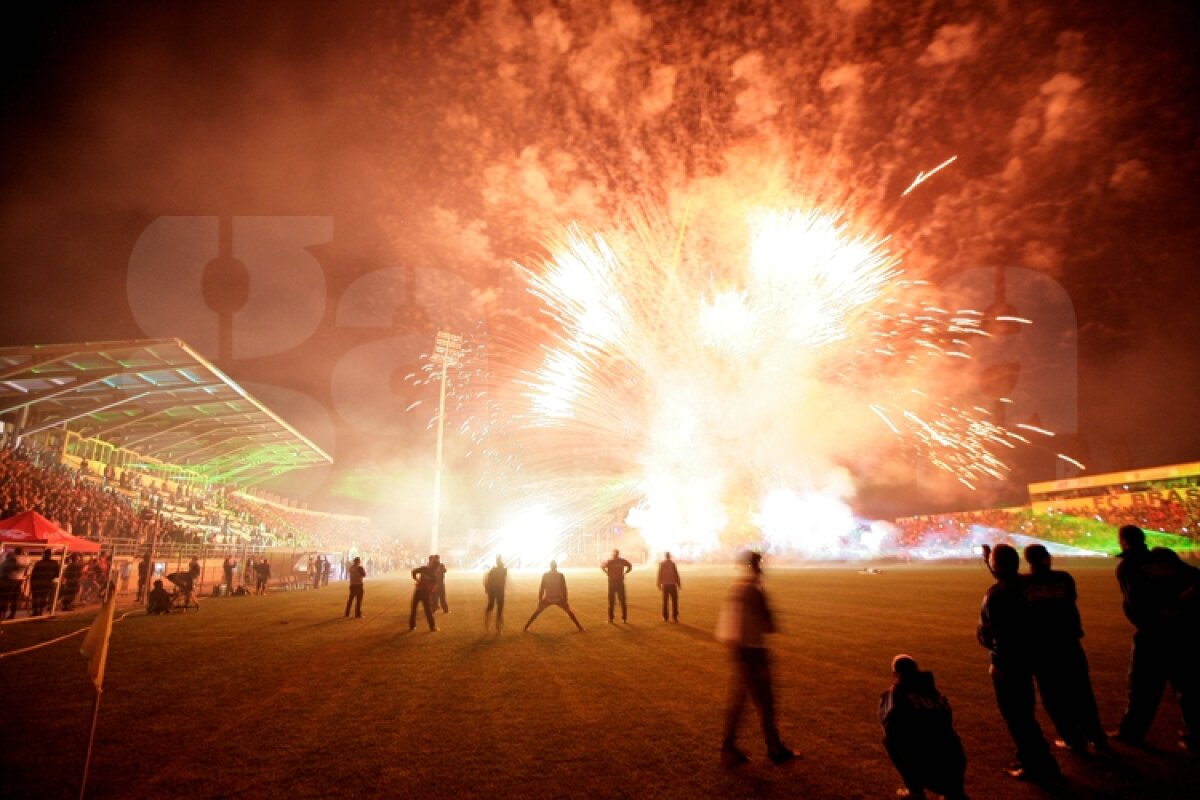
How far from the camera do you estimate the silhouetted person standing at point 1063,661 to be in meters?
5.56

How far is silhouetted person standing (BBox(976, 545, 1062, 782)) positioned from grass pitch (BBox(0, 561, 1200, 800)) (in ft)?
0.83

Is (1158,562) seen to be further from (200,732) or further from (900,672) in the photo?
(200,732)

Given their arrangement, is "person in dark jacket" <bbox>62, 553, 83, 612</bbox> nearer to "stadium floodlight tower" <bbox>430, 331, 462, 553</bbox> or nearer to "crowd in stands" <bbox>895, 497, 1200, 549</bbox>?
"stadium floodlight tower" <bbox>430, 331, 462, 553</bbox>

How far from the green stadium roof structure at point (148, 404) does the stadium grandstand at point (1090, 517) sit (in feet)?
202

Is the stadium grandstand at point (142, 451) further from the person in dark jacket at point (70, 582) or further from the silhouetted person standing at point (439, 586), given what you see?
the silhouetted person standing at point (439, 586)

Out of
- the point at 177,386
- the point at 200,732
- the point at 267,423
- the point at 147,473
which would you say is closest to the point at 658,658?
the point at 200,732

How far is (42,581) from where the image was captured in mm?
16781

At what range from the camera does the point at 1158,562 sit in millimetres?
5926

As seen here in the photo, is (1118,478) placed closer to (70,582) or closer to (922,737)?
(922,737)

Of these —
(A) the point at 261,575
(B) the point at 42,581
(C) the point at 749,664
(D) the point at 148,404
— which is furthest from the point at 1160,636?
(D) the point at 148,404

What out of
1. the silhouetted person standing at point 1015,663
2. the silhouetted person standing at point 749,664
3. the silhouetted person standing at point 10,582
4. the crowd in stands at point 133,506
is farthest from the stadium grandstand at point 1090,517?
the crowd in stands at point 133,506

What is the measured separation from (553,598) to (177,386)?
25178 mm

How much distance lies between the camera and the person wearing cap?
12.0ft

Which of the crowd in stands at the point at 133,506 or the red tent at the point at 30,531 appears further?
the crowd in stands at the point at 133,506
